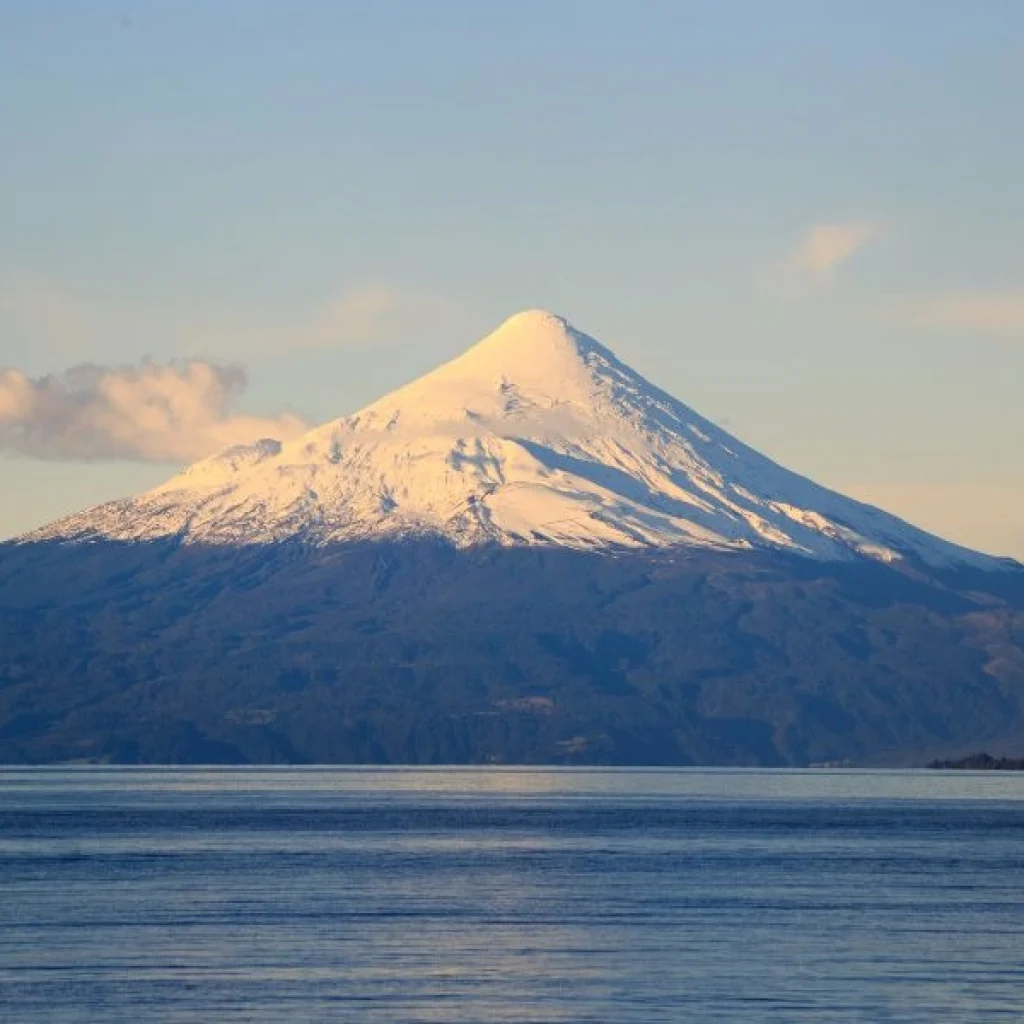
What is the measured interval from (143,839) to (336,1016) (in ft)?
274

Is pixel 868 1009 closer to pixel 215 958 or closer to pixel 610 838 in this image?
A: pixel 215 958

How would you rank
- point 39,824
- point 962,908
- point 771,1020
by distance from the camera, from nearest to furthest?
point 771,1020 < point 962,908 < point 39,824

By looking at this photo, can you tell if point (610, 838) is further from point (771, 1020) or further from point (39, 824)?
point (771, 1020)

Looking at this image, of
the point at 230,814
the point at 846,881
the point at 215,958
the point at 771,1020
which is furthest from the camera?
the point at 230,814

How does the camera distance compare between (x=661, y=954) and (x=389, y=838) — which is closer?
(x=661, y=954)

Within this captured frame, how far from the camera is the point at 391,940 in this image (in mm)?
82250

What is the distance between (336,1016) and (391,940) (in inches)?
710

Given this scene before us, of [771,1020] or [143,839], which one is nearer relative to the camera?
[771,1020]

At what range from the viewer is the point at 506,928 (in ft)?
284

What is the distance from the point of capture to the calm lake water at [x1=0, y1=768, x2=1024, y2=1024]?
6656 cm

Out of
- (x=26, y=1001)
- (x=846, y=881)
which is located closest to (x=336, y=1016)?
(x=26, y=1001)

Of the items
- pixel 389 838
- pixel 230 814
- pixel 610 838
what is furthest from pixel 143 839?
pixel 230 814

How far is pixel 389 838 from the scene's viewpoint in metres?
149

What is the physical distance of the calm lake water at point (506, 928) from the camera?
66.6 m
